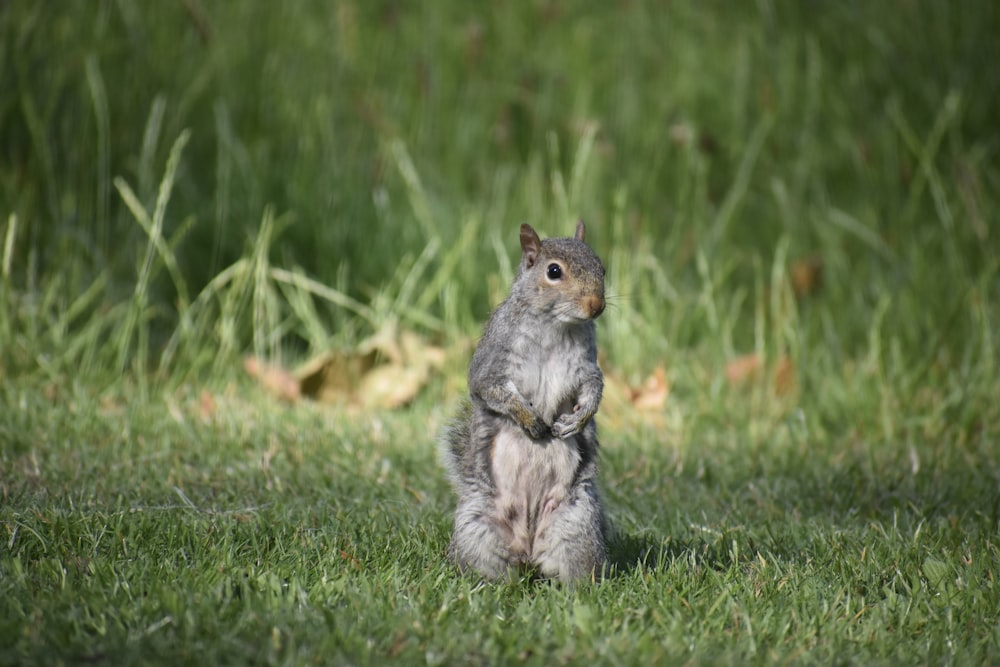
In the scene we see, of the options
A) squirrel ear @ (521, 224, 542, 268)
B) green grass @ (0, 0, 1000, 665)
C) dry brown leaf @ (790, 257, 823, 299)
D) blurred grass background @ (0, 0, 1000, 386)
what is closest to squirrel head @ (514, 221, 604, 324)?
squirrel ear @ (521, 224, 542, 268)

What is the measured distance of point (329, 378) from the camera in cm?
520

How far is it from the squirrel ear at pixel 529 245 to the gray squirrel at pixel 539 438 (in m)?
0.05

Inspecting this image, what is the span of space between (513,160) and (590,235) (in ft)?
3.18

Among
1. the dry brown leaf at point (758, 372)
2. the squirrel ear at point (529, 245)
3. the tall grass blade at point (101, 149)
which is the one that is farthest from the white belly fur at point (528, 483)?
the tall grass blade at point (101, 149)

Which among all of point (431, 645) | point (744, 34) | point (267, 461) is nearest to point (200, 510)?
point (267, 461)

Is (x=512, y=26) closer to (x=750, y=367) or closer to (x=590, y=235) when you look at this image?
(x=590, y=235)

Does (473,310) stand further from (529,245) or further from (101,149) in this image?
(529,245)

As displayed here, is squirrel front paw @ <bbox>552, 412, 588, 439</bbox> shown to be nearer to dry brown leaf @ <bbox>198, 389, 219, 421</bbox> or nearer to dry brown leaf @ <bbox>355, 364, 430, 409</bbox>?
dry brown leaf @ <bbox>198, 389, 219, 421</bbox>

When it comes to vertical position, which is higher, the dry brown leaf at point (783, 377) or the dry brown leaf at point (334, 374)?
the dry brown leaf at point (783, 377)

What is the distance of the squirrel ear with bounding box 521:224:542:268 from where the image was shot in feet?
10.8

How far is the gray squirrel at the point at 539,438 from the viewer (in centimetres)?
310

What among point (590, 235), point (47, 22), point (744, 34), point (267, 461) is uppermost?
point (744, 34)

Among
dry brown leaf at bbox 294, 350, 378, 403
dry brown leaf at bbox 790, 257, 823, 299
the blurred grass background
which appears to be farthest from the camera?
dry brown leaf at bbox 790, 257, 823, 299

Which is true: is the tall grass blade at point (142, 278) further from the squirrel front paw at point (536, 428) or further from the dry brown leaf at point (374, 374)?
the squirrel front paw at point (536, 428)
